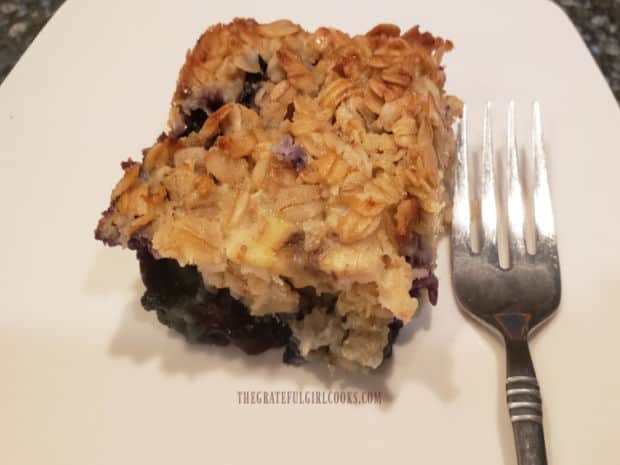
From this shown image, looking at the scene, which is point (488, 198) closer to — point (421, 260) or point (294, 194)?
point (421, 260)

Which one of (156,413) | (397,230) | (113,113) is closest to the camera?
(397,230)

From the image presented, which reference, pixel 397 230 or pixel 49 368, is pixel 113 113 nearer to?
pixel 49 368

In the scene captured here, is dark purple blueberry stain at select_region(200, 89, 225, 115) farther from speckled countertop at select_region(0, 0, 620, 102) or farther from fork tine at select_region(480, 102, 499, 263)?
speckled countertop at select_region(0, 0, 620, 102)

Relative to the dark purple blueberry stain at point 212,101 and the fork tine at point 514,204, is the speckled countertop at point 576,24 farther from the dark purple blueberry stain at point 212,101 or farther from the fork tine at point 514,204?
the dark purple blueberry stain at point 212,101

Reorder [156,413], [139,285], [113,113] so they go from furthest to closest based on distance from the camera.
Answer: [113,113] < [139,285] < [156,413]

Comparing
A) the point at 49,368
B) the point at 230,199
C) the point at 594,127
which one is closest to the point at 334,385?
the point at 230,199
